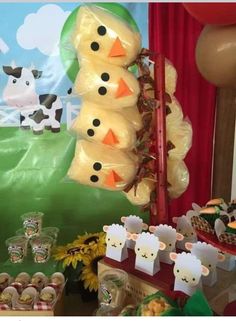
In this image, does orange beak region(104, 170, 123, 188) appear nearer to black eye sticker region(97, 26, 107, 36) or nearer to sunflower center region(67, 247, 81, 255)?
sunflower center region(67, 247, 81, 255)

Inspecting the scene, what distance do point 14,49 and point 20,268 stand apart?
83 centimetres

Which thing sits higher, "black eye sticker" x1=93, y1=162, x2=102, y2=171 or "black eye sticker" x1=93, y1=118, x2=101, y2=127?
"black eye sticker" x1=93, y1=118, x2=101, y2=127

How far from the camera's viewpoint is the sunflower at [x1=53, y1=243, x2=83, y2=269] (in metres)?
1.28

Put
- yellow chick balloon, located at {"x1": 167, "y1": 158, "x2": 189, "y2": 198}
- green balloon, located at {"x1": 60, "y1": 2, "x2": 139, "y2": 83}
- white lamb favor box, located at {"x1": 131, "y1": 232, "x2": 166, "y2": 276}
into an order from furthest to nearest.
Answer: green balloon, located at {"x1": 60, "y1": 2, "x2": 139, "y2": 83} < yellow chick balloon, located at {"x1": 167, "y1": 158, "x2": 189, "y2": 198} < white lamb favor box, located at {"x1": 131, "y1": 232, "x2": 166, "y2": 276}

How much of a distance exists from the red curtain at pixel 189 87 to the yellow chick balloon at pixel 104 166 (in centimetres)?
45

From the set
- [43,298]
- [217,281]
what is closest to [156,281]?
[217,281]

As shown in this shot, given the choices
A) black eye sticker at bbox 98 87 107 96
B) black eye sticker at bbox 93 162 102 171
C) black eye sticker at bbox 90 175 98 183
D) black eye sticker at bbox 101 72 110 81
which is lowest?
black eye sticker at bbox 90 175 98 183

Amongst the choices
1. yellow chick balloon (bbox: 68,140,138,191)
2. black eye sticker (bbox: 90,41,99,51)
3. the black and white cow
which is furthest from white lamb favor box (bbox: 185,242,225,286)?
the black and white cow

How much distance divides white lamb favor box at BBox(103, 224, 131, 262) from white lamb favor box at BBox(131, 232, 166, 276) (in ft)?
0.18

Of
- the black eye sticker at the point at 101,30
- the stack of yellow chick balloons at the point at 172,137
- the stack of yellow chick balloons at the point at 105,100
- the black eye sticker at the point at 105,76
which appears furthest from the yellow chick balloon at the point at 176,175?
the black eye sticker at the point at 101,30

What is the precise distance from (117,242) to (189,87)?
0.74 m

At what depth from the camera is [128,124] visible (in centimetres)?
117

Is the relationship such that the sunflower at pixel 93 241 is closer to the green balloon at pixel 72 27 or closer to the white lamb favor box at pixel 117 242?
the white lamb favor box at pixel 117 242

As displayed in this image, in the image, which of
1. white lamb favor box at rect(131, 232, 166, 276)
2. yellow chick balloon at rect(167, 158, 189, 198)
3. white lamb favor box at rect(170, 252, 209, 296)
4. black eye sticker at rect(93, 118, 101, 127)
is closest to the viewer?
white lamb favor box at rect(170, 252, 209, 296)
